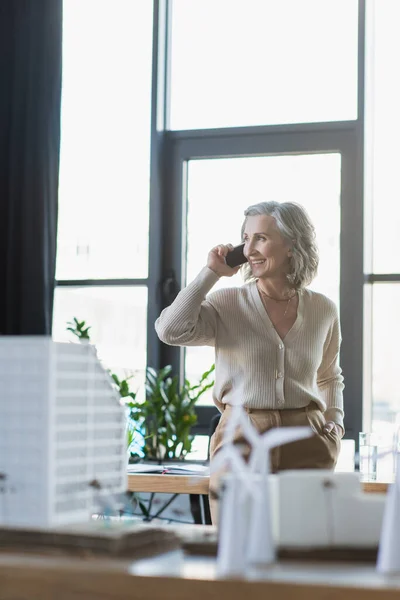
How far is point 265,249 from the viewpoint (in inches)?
107

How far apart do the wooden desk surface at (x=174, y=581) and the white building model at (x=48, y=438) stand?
6.8 inches

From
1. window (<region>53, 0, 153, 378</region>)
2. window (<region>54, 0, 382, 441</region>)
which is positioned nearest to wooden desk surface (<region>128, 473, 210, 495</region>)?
window (<region>54, 0, 382, 441</region>)

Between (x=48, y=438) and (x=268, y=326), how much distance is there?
1.13 m

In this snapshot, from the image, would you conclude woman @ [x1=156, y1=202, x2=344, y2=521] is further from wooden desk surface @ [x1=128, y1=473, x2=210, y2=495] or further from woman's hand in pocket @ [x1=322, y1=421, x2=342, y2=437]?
wooden desk surface @ [x1=128, y1=473, x2=210, y2=495]

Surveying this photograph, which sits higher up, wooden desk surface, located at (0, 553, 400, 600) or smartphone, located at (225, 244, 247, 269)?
smartphone, located at (225, 244, 247, 269)

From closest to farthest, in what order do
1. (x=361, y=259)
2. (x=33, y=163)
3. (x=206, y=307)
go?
(x=206, y=307)
(x=361, y=259)
(x=33, y=163)

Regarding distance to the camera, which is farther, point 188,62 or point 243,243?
point 188,62

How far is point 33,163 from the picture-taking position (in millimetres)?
4789

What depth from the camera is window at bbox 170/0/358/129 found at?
4.68 metres

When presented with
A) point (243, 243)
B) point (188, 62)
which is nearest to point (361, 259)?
point (188, 62)

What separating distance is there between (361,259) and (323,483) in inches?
122

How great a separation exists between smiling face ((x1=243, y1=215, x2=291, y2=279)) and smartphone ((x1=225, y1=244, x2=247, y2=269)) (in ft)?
0.07

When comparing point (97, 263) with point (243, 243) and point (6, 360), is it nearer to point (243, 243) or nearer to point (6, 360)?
point (243, 243)

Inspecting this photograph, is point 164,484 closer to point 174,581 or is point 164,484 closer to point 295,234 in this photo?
point 295,234
